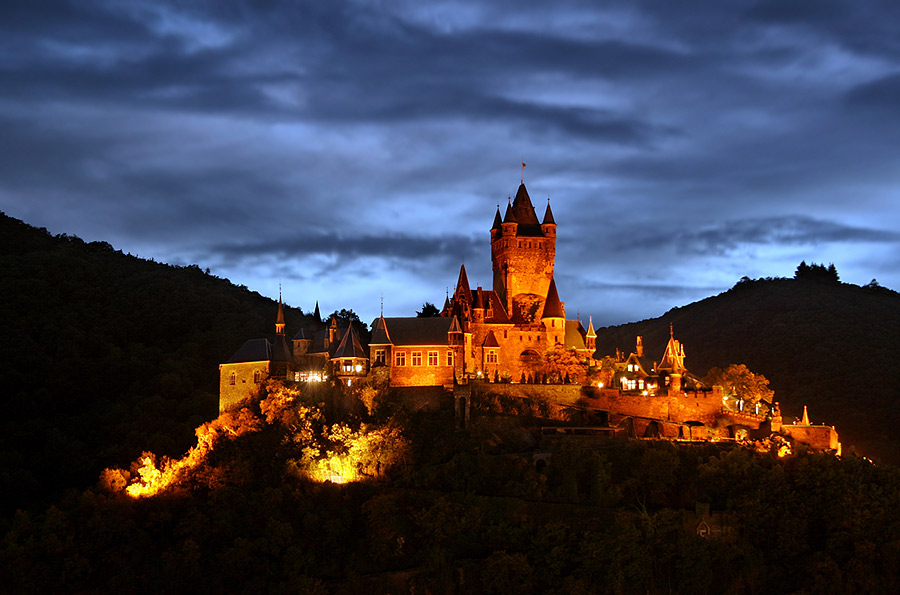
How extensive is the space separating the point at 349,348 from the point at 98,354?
113 feet

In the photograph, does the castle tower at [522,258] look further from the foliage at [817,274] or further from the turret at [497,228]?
the foliage at [817,274]

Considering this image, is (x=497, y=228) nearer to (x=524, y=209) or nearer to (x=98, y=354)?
(x=524, y=209)

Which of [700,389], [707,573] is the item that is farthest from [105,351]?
[707,573]

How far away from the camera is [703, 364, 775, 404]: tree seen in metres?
61.3

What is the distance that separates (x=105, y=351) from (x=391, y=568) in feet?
150

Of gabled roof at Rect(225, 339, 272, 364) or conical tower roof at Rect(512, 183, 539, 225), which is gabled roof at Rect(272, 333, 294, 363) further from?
conical tower roof at Rect(512, 183, 539, 225)

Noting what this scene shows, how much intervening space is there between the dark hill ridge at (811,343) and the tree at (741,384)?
2540 mm

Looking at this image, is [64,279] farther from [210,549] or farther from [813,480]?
[813,480]

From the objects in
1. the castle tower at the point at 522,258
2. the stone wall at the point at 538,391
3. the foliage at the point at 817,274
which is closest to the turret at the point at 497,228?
the castle tower at the point at 522,258

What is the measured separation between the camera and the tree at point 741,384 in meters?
61.3

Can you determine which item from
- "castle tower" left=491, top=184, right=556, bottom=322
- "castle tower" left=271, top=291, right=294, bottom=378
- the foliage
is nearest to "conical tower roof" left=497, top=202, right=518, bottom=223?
"castle tower" left=491, top=184, right=556, bottom=322

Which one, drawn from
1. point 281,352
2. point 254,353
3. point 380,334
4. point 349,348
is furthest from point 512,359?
point 254,353

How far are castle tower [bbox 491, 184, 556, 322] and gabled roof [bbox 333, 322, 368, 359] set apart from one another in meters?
12.4

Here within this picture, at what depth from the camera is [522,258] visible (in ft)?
219
